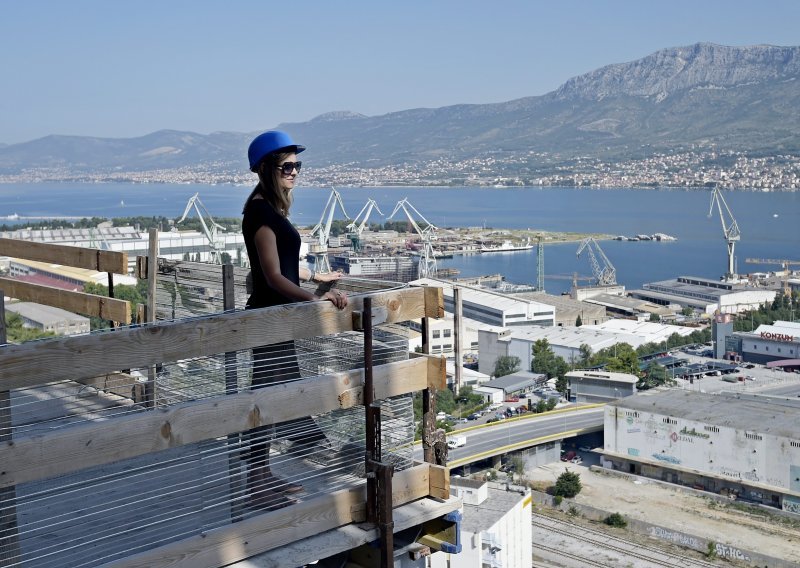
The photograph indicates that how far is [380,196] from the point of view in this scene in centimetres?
6222

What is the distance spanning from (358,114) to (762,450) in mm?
138010

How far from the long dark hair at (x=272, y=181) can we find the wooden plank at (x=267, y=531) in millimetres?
302

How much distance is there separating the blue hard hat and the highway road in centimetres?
750

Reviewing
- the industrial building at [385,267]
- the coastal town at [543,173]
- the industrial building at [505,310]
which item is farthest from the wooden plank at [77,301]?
the coastal town at [543,173]

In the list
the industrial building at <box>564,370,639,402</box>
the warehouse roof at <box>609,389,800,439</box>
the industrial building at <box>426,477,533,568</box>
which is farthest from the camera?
the industrial building at <box>564,370,639,402</box>

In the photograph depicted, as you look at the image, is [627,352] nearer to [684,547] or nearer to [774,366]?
A: [774,366]

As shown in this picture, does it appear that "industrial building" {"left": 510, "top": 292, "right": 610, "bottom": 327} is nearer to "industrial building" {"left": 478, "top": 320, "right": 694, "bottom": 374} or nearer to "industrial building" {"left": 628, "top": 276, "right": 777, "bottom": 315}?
"industrial building" {"left": 478, "top": 320, "right": 694, "bottom": 374}

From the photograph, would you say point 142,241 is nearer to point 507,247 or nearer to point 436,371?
point 507,247

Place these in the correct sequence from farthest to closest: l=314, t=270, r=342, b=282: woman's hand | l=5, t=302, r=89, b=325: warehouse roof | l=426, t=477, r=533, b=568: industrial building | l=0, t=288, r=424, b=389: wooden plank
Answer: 1. l=5, t=302, r=89, b=325: warehouse roof
2. l=426, t=477, r=533, b=568: industrial building
3. l=314, t=270, r=342, b=282: woman's hand
4. l=0, t=288, r=424, b=389: wooden plank

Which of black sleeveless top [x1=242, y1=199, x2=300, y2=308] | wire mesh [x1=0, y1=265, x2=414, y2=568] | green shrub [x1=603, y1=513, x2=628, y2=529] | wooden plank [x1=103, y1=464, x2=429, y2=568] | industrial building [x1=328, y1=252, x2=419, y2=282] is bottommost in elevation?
green shrub [x1=603, y1=513, x2=628, y2=529]

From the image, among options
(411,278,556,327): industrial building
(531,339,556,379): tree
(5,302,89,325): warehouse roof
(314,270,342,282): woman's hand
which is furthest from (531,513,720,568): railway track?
(411,278,556,327): industrial building

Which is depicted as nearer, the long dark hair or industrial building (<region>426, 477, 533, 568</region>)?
the long dark hair

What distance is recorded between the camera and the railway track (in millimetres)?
6527

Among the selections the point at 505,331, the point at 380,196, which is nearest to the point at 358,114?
the point at 380,196
